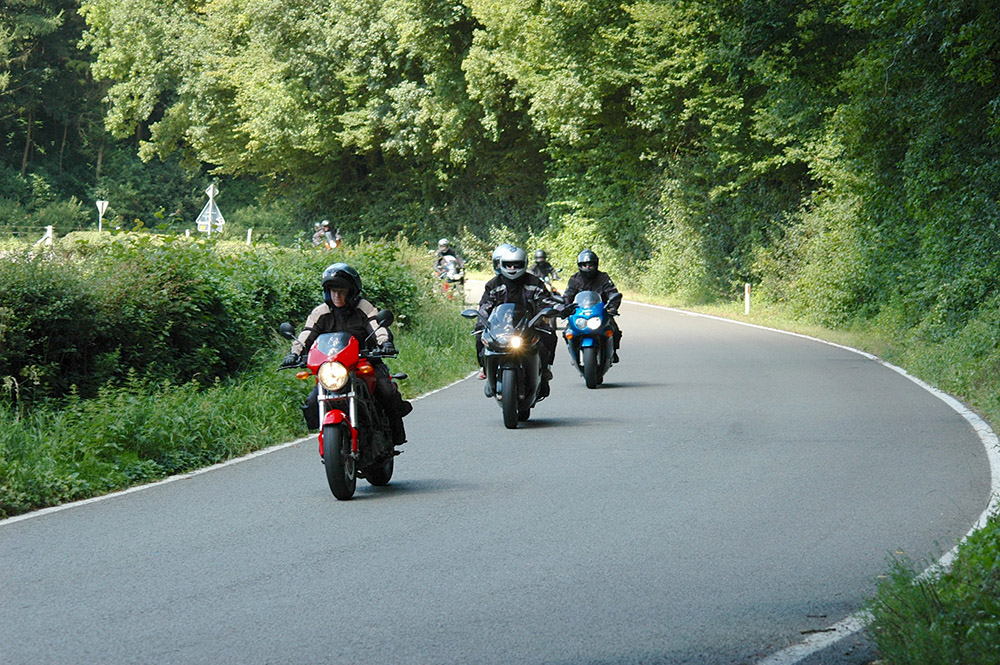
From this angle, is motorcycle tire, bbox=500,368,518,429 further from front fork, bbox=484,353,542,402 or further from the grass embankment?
the grass embankment

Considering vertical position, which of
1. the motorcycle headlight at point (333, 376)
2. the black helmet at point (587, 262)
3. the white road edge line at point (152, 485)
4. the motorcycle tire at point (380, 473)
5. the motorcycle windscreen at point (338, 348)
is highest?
the black helmet at point (587, 262)

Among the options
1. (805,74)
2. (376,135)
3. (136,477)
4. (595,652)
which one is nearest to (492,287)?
(136,477)

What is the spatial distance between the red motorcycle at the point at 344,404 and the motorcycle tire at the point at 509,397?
12.4 ft

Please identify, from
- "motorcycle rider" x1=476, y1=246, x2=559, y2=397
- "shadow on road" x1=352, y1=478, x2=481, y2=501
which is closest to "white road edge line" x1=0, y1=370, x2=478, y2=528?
"shadow on road" x1=352, y1=478, x2=481, y2=501

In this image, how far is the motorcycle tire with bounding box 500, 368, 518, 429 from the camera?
45.2 feet

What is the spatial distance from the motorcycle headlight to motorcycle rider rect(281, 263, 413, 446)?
516 millimetres

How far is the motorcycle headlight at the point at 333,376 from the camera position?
953cm

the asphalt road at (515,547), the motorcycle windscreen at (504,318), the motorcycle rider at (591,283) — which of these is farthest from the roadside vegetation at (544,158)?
the motorcycle rider at (591,283)

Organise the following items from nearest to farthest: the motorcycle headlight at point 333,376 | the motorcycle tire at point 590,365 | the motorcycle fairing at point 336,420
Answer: the motorcycle fairing at point 336,420 < the motorcycle headlight at point 333,376 < the motorcycle tire at point 590,365

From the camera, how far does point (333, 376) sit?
9.55 meters

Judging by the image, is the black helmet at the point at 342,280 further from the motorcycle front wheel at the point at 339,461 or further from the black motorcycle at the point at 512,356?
the black motorcycle at the point at 512,356

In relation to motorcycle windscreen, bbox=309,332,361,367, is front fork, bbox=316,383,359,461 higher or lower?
lower

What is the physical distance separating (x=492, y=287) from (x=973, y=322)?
9.54 m

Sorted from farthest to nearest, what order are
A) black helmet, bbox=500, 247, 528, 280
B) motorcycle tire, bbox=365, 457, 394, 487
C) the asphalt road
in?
1. black helmet, bbox=500, 247, 528, 280
2. motorcycle tire, bbox=365, 457, 394, 487
3. the asphalt road
